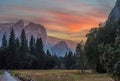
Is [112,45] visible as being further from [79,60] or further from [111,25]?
[79,60]

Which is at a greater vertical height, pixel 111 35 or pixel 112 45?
pixel 111 35

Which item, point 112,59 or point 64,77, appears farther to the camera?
point 64,77

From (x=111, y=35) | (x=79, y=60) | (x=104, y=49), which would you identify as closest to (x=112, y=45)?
(x=104, y=49)

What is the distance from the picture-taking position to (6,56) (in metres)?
182

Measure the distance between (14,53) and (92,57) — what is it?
82.3 meters

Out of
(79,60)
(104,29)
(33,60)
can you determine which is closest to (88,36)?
(104,29)

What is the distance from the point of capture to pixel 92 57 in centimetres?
11056

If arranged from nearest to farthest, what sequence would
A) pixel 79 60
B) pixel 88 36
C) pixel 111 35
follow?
1. pixel 111 35
2. pixel 88 36
3. pixel 79 60

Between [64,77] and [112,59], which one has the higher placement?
[112,59]

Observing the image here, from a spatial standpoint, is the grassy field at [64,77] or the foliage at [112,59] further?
the grassy field at [64,77]

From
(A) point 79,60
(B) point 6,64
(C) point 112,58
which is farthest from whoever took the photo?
(B) point 6,64

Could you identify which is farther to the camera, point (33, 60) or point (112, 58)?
point (33, 60)

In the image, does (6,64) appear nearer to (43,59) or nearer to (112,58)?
(43,59)

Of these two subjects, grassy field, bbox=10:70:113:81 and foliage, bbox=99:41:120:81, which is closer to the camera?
foliage, bbox=99:41:120:81
